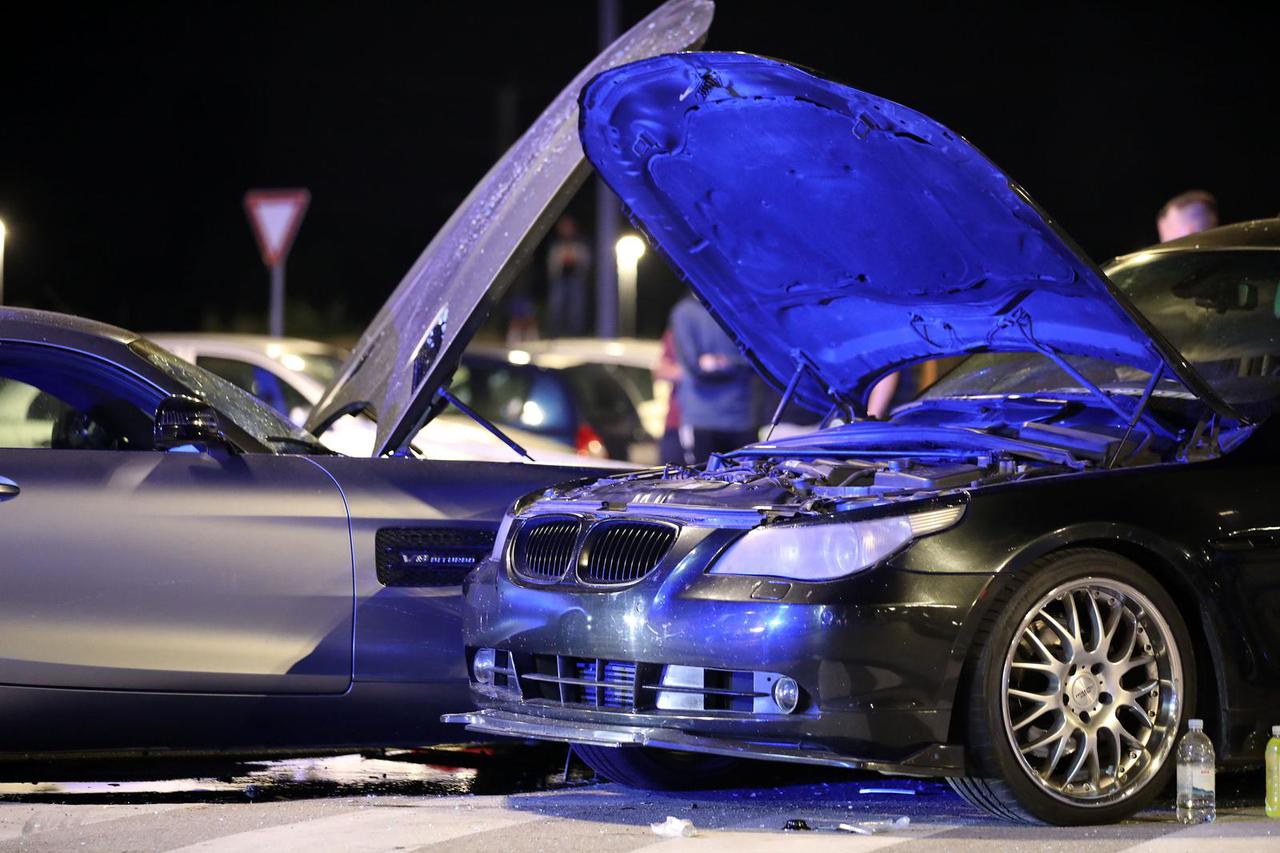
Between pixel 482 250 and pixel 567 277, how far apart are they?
2186 centimetres

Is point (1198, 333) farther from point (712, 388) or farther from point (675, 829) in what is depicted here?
point (712, 388)

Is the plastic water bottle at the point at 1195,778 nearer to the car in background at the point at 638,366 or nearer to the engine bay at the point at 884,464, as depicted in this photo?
the engine bay at the point at 884,464

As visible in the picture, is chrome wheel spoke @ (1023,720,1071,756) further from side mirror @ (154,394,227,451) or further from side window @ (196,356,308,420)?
side window @ (196,356,308,420)

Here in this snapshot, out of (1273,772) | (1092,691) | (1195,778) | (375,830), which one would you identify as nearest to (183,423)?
(375,830)

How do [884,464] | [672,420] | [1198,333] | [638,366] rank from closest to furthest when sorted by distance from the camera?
1. [884,464]
2. [1198,333]
3. [672,420]
4. [638,366]

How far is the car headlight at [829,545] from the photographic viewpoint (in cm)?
494

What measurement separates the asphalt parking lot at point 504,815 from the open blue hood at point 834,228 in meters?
1.38

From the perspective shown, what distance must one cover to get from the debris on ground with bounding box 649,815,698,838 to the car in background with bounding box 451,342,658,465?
332 inches

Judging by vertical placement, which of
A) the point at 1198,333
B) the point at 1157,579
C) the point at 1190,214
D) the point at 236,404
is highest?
the point at 1190,214


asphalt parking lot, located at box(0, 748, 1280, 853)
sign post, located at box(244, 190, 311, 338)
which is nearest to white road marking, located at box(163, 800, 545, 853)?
asphalt parking lot, located at box(0, 748, 1280, 853)

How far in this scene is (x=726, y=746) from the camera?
5.03 meters

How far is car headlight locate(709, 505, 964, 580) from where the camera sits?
4.94 m

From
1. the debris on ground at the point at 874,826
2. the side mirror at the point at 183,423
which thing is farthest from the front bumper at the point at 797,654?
the side mirror at the point at 183,423

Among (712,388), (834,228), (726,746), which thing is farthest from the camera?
(712,388)
